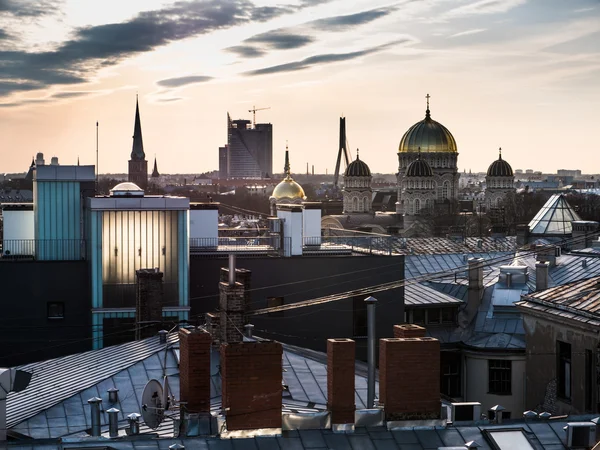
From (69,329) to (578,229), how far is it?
115 feet

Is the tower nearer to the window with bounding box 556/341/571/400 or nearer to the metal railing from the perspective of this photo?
the metal railing

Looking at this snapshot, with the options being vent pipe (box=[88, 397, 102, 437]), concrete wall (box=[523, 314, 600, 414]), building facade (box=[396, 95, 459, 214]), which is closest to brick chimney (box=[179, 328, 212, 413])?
vent pipe (box=[88, 397, 102, 437])

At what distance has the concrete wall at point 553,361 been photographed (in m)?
27.2

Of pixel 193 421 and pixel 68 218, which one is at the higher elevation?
pixel 68 218

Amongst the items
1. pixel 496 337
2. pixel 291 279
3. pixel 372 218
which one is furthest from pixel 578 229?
pixel 372 218

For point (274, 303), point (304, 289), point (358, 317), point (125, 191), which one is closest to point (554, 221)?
point (358, 317)

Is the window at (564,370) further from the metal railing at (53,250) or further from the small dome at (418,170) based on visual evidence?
the small dome at (418,170)

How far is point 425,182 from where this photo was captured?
176750mm

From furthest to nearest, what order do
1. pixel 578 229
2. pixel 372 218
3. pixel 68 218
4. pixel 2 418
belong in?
pixel 372 218, pixel 578 229, pixel 68 218, pixel 2 418

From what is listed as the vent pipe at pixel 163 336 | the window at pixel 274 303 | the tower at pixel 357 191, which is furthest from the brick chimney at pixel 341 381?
the tower at pixel 357 191

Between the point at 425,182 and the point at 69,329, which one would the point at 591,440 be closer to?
the point at 69,329

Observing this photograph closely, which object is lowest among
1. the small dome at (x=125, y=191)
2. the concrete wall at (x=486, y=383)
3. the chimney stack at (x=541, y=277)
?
the concrete wall at (x=486, y=383)

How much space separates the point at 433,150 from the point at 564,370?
158979mm

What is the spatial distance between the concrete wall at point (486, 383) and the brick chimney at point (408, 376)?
19.0 metres
